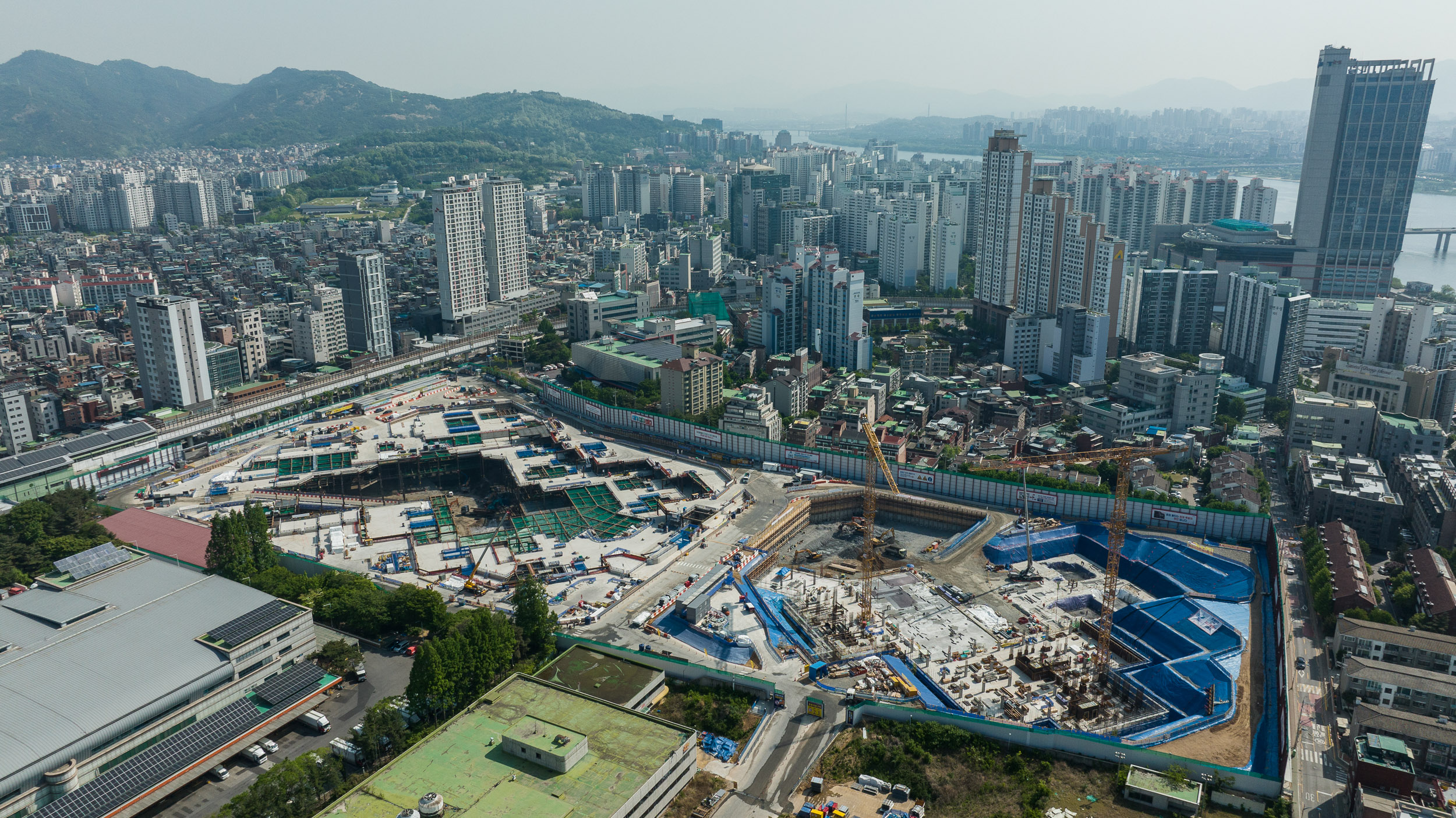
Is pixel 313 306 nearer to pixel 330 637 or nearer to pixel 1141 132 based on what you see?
pixel 330 637

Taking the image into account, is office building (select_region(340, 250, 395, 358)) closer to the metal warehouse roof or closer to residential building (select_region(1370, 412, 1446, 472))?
the metal warehouse roof

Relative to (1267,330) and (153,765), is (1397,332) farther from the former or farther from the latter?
(153,765)

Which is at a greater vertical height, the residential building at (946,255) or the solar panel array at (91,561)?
the residential building at (946,255)

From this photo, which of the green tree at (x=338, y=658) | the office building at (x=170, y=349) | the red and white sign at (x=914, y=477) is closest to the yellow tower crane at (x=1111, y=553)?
the red and white sign at (x=914, y=477)

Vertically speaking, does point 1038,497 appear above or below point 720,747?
above

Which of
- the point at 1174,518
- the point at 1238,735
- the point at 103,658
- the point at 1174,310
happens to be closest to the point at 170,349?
the point at 103,658

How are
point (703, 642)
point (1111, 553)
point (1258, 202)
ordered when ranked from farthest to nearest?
point (1258, 202)
point (1111, 553)
point (703, 642)

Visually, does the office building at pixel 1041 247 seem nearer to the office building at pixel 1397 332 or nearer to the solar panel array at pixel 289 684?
the office building at pixel 1397 332

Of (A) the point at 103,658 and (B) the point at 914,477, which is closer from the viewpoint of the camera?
(A) the point at 103,658
